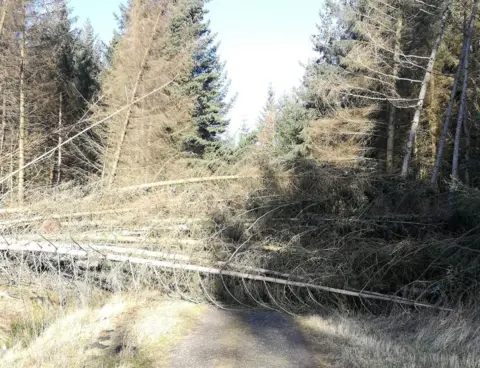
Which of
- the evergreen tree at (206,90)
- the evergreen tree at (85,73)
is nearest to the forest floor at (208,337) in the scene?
the evergreen tree at (206,90)

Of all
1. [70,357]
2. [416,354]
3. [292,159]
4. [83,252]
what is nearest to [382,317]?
[416,354]

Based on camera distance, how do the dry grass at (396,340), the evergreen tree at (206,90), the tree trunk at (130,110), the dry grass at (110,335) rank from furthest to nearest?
the evergreen tree at (206,90) < the tree trunk at (130,110) < the dry grass at (110,335) < the dry grass at (396,340)

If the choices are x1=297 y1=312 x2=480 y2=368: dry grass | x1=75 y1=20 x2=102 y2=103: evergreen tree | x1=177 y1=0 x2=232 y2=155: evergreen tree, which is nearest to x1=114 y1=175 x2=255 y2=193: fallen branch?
x1=297 y1=312 x2=480 y2=368: dry grass

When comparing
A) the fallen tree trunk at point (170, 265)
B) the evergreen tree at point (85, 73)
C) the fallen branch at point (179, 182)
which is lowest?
the fallen tree trunk at point (170, 265)

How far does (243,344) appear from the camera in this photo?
13.9 ft

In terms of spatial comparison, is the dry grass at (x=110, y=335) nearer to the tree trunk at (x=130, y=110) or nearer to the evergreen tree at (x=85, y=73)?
the tree trunk at (x=130, y=110)

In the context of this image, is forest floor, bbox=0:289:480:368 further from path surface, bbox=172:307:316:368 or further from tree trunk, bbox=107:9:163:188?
tree trunk, bbox=107:9:163:188

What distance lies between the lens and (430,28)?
12539 mm

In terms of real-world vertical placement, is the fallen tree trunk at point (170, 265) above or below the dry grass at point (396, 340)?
above

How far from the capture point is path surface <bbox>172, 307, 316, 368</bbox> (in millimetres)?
3795

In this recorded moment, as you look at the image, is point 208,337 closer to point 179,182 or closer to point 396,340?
point 396,340

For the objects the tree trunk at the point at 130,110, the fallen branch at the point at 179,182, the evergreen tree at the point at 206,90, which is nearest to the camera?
the fallen branch at the point at 179,182

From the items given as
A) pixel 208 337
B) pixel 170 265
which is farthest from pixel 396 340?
pixel 170 265

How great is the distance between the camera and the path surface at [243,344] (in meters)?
3.79
